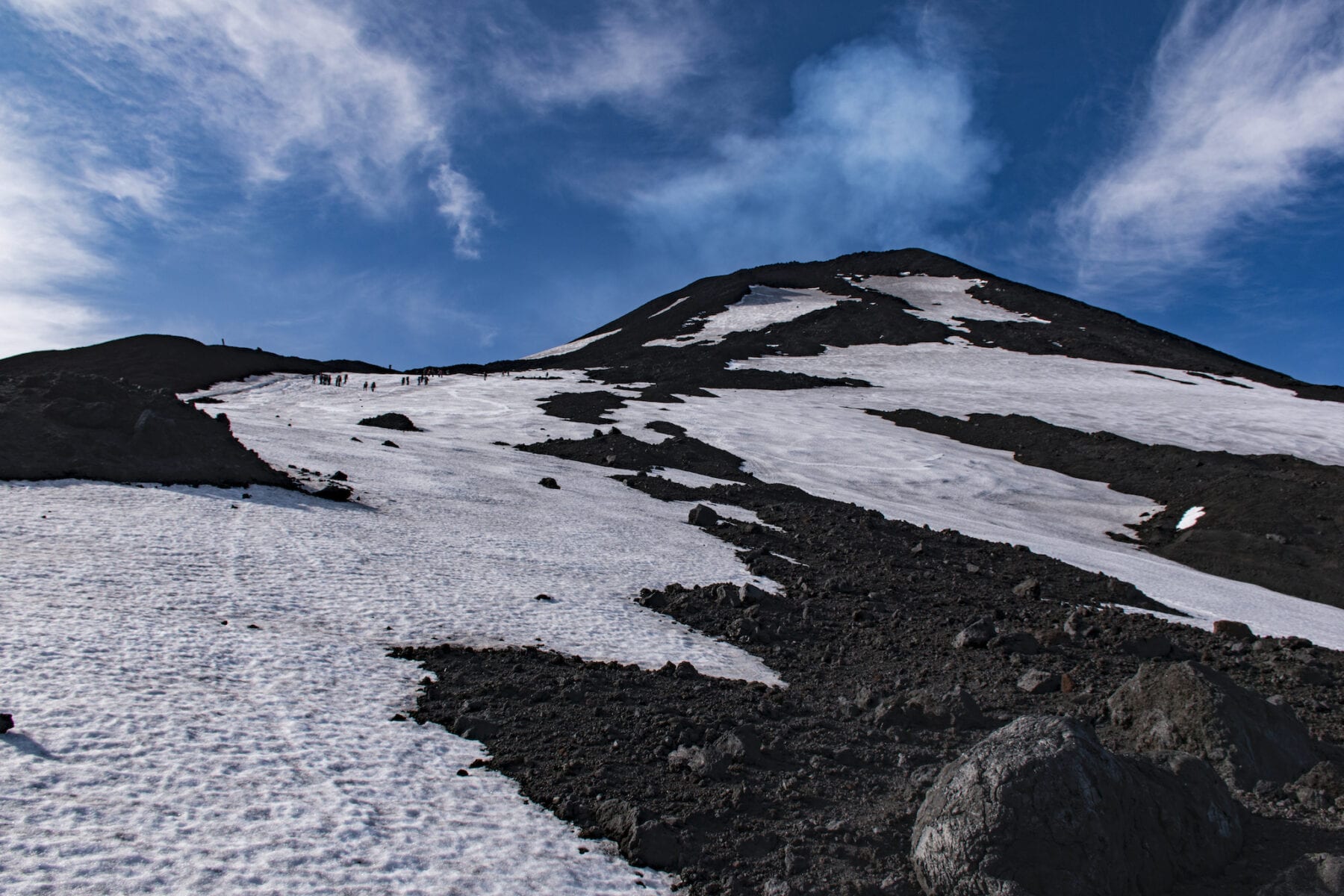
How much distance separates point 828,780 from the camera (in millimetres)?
7629

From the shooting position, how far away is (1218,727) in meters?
7.71

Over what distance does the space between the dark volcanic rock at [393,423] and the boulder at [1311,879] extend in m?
40.1

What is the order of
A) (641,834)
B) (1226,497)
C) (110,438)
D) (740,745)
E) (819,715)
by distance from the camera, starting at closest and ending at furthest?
1. (641,834)
2. (740,745)
3. (819,715)
4. (110,438)
5. (1226,497)

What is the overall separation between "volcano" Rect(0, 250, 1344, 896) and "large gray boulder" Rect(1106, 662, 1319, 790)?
0.03 m

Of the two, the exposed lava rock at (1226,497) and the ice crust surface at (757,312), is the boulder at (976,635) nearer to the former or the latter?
the exposed lava rock at (1226,497)

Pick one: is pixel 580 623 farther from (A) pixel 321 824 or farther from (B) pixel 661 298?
(B) pixel 661 298

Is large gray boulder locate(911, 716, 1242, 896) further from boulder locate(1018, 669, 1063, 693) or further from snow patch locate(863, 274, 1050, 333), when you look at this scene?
snow patch locate(863, 274, 1050, 333)

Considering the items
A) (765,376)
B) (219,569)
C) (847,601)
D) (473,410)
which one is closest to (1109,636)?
(847,601)

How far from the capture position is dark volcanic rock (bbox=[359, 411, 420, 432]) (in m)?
41.3

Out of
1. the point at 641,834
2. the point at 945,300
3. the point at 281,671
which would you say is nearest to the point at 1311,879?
the point at 641,834

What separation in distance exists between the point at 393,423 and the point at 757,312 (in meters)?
79.3

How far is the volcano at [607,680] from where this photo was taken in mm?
5734

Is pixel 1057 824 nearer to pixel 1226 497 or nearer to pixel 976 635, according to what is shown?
pixel 976 635

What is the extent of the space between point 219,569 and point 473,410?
40.2m
